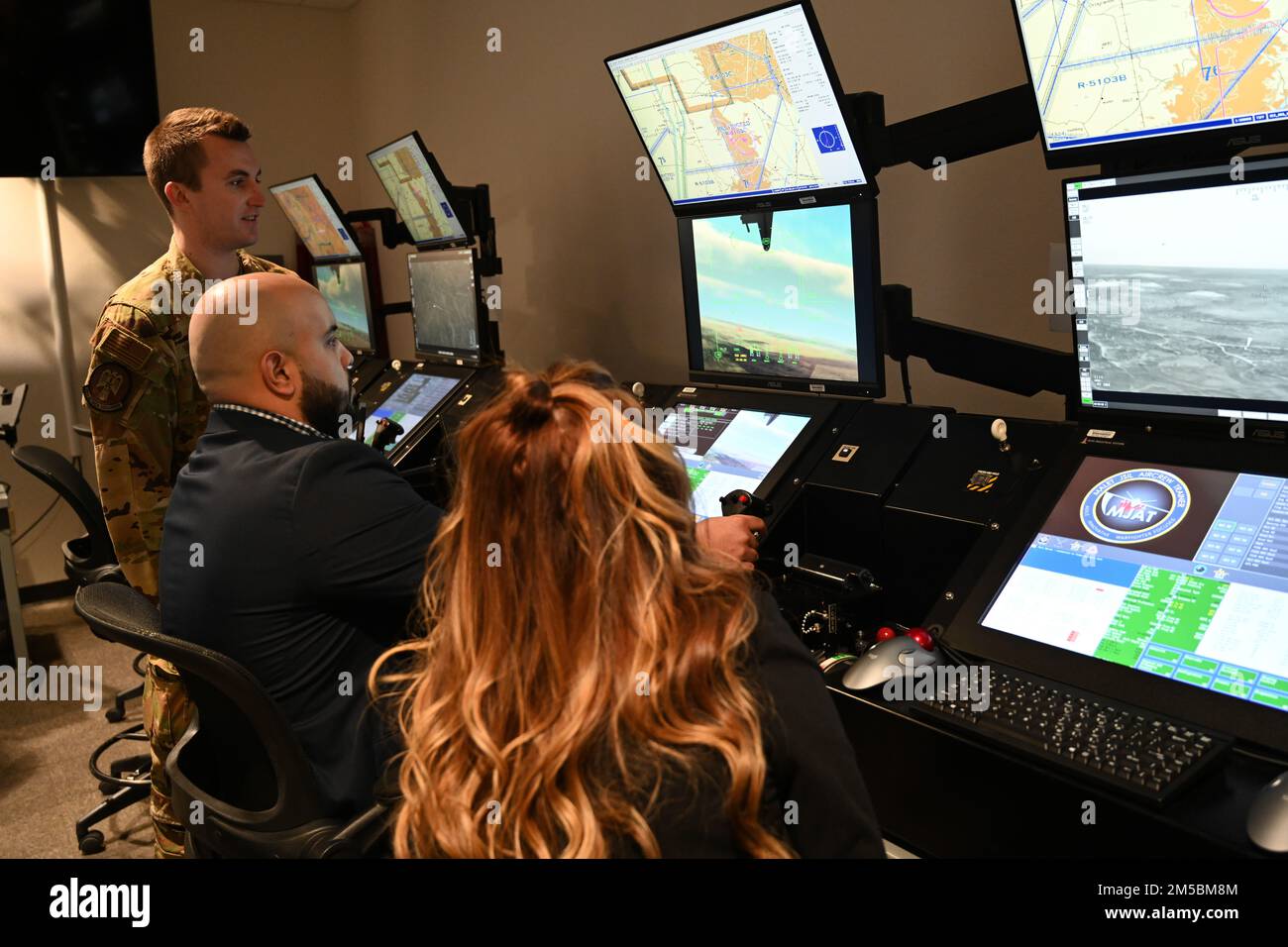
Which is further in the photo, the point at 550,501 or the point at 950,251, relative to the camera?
the point at 950,251

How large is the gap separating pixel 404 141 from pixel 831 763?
299 centimetres

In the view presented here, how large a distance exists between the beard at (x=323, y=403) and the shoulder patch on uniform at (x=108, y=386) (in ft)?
2.09

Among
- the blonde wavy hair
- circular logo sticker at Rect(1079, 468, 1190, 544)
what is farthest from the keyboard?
the blonde wavy hair

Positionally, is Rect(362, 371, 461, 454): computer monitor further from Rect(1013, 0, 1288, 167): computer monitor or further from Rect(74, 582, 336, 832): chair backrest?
Rect(1013, 0, 1288, 167): computer monitor

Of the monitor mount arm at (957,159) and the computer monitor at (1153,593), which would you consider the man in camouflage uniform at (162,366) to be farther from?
the computer monitor at (1153,593)

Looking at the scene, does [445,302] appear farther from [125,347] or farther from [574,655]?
[574,655]

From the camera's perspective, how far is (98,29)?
478 cm

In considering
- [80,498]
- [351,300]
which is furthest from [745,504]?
[351,300]

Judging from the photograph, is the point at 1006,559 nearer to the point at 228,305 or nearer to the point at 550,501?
the point at 550,501

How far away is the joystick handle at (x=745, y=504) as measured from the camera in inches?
73.1

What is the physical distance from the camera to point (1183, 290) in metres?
1.42

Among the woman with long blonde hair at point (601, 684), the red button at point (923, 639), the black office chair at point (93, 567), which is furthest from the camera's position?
the black office chair at point (93, 567)
